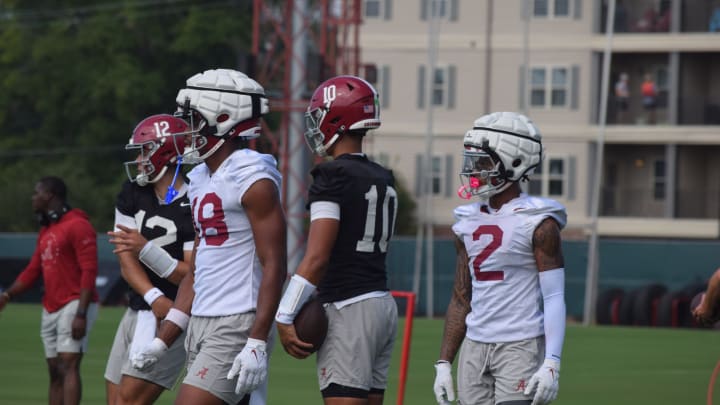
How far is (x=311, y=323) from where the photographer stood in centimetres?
639

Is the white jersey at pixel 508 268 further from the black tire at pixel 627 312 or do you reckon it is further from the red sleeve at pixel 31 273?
the black tire at pixel 627 312

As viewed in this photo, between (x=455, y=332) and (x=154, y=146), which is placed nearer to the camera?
(x=455, y=332)

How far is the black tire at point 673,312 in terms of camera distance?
1160 inches

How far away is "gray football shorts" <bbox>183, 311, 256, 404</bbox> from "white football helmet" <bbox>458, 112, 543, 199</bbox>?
4.29 ft

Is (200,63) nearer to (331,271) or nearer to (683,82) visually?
(683,82)

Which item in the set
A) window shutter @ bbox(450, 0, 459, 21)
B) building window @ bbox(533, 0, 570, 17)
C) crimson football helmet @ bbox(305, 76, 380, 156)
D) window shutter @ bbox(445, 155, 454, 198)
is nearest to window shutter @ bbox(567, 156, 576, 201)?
window shutter @ bbox(445, 155, 454, 198)

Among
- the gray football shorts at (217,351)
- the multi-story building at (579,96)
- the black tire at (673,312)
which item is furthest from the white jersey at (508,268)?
the multi-story building at (579,96)

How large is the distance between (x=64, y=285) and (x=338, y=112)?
526cm

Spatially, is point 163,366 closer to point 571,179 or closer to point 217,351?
point 217,351

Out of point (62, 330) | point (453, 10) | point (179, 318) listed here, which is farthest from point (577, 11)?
point (179, 318)

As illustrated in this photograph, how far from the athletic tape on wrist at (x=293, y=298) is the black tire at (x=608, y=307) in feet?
82.2

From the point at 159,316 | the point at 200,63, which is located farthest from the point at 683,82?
the point at 159,316

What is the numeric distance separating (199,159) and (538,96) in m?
39.6

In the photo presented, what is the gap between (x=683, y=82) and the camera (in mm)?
45375
